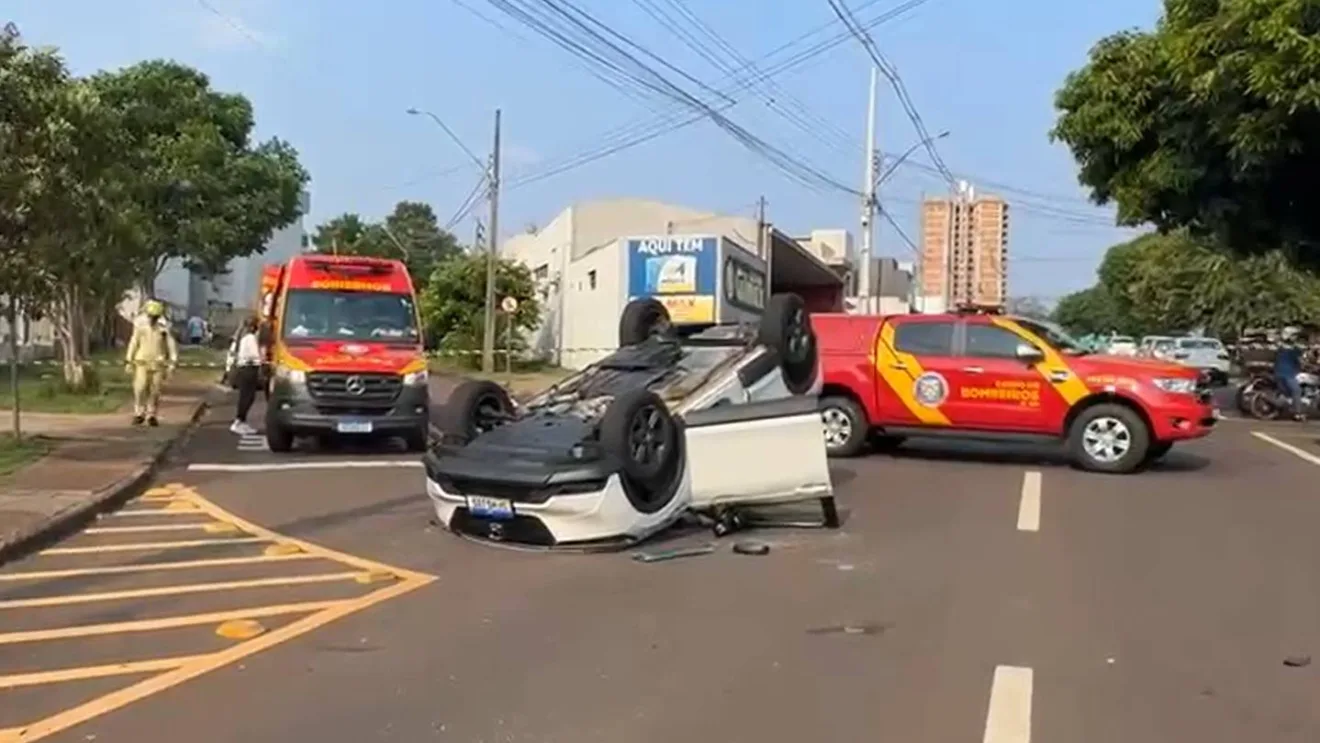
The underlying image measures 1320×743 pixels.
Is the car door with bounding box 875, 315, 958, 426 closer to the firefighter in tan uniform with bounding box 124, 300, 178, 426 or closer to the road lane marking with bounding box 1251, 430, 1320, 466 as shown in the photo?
the road lane marking with bounding box 1251, 430, 1320, 466

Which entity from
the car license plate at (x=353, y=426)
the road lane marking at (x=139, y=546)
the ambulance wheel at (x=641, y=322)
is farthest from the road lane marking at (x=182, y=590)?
the car license plate at (x=353, y=426)

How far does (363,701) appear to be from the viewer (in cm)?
655

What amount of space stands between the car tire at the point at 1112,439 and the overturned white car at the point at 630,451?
5.29 m

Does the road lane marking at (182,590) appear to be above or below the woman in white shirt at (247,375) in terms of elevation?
below

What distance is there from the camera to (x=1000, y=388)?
1734 cm

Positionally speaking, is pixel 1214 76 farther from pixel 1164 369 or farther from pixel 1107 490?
pixel 1107 490

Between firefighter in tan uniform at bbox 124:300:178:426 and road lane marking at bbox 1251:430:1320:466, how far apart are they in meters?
15.3

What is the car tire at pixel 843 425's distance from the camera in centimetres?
1794

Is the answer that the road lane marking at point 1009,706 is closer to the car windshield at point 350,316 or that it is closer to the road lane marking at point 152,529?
the road lane marking at point 152,529

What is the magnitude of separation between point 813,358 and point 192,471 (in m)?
6.89

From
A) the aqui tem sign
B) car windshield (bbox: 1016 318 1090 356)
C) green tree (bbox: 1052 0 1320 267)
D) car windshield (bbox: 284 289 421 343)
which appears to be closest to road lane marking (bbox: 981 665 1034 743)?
car windshield (bbox: 1016 318 1090 356)

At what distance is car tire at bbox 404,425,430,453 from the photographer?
59.1 feet

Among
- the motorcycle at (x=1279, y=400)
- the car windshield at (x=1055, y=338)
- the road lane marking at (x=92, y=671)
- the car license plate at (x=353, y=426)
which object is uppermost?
the car windshield at (x=1055, y=338)

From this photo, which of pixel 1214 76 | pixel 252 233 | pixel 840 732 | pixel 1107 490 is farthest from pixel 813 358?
pixel 252 233
